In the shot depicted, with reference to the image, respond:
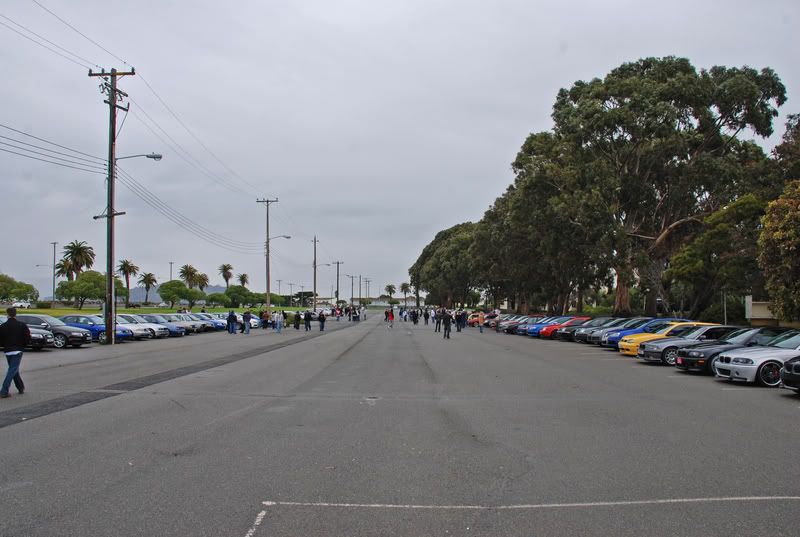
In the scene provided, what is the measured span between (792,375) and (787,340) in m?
3.90

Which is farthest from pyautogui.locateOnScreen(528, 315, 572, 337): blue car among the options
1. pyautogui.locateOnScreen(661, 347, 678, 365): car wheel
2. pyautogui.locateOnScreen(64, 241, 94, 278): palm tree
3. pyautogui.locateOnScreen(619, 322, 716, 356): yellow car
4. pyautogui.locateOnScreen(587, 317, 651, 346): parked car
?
pyautogui.locateOnScreen(64, 241, 94, 278): palm tree

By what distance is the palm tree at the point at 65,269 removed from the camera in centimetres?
9908

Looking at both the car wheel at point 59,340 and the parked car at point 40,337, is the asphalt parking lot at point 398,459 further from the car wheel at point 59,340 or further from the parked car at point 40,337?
the car wheel at point 59,340

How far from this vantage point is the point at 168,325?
39.7m

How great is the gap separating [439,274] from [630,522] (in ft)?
309

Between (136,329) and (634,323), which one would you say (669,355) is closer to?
(634,323)

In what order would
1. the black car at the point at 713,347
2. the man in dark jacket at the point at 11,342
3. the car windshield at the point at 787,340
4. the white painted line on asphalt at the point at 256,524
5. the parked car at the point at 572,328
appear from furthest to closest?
the parked car at the point at 572,328
the black car at the point at 713,347
the car windshield at the point at 787,340
the man in dark jacket at the point at 11,342
the white painted line on asphalt at the point at 256,524

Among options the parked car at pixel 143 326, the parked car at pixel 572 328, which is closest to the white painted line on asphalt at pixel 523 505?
the parked car at pixel 572 328

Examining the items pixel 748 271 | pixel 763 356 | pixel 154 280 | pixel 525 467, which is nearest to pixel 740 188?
pixel 748 271

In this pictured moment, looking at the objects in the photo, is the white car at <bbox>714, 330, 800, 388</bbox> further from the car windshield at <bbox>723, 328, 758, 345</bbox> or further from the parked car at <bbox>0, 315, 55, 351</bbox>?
the parked car at <bbox>0, 315, 55, 351</bbox>

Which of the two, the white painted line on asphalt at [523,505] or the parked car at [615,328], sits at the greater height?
the parked car at [615,328]

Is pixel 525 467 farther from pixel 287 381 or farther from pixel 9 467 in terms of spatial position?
pixel 287 381

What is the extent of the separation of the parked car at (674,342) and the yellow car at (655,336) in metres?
0.96

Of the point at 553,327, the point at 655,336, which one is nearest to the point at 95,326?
the point at 553,327
